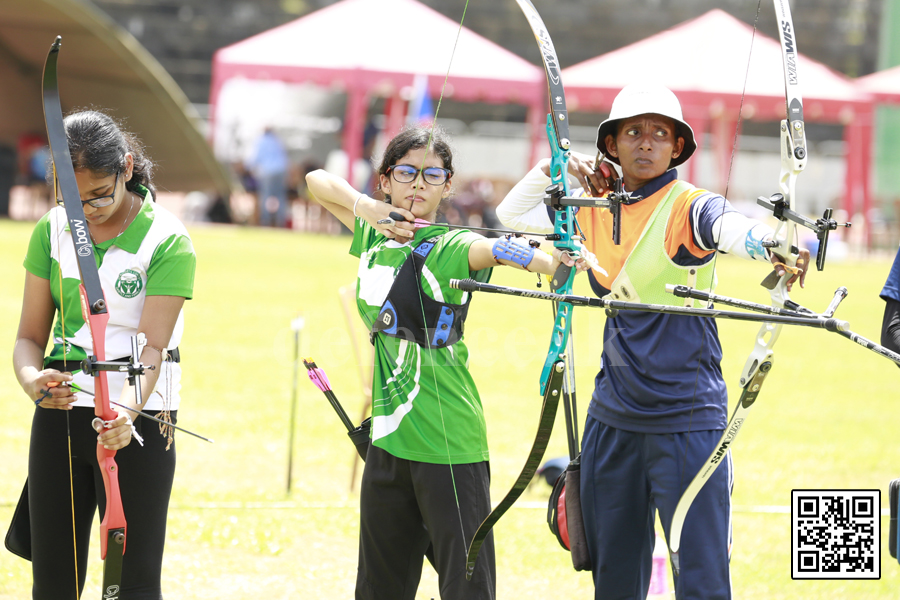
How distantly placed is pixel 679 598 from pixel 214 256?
11639 mm

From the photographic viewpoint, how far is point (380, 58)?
629 inches

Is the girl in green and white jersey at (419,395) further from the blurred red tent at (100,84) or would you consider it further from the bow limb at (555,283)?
the blurred red tent at (100,84)

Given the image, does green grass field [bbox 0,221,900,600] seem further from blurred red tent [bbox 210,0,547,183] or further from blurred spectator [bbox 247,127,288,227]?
blurred spectator [bbox 247,127,288,227]

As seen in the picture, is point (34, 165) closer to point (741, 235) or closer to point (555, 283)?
point (555, 283)

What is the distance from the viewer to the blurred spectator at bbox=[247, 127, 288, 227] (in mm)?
17156

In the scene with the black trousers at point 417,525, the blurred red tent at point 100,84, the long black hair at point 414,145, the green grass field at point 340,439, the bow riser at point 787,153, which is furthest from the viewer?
the blurred red tent at point 100,84

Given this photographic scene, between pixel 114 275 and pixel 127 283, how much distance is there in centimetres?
4

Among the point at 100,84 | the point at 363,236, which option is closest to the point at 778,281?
the point at 363,236

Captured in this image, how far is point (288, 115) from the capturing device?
2173 cm

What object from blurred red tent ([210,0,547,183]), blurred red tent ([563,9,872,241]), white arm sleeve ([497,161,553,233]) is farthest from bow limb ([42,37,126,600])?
blurred red tent ([210,0,547,183])

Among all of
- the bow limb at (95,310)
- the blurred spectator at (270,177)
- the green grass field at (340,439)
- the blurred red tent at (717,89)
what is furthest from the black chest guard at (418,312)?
the blurred spectator at (270,177)

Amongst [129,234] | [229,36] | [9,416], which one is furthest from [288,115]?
[129,234]

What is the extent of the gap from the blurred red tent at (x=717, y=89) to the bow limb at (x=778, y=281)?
7.57 meters

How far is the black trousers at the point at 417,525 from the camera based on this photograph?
7.66 feet
